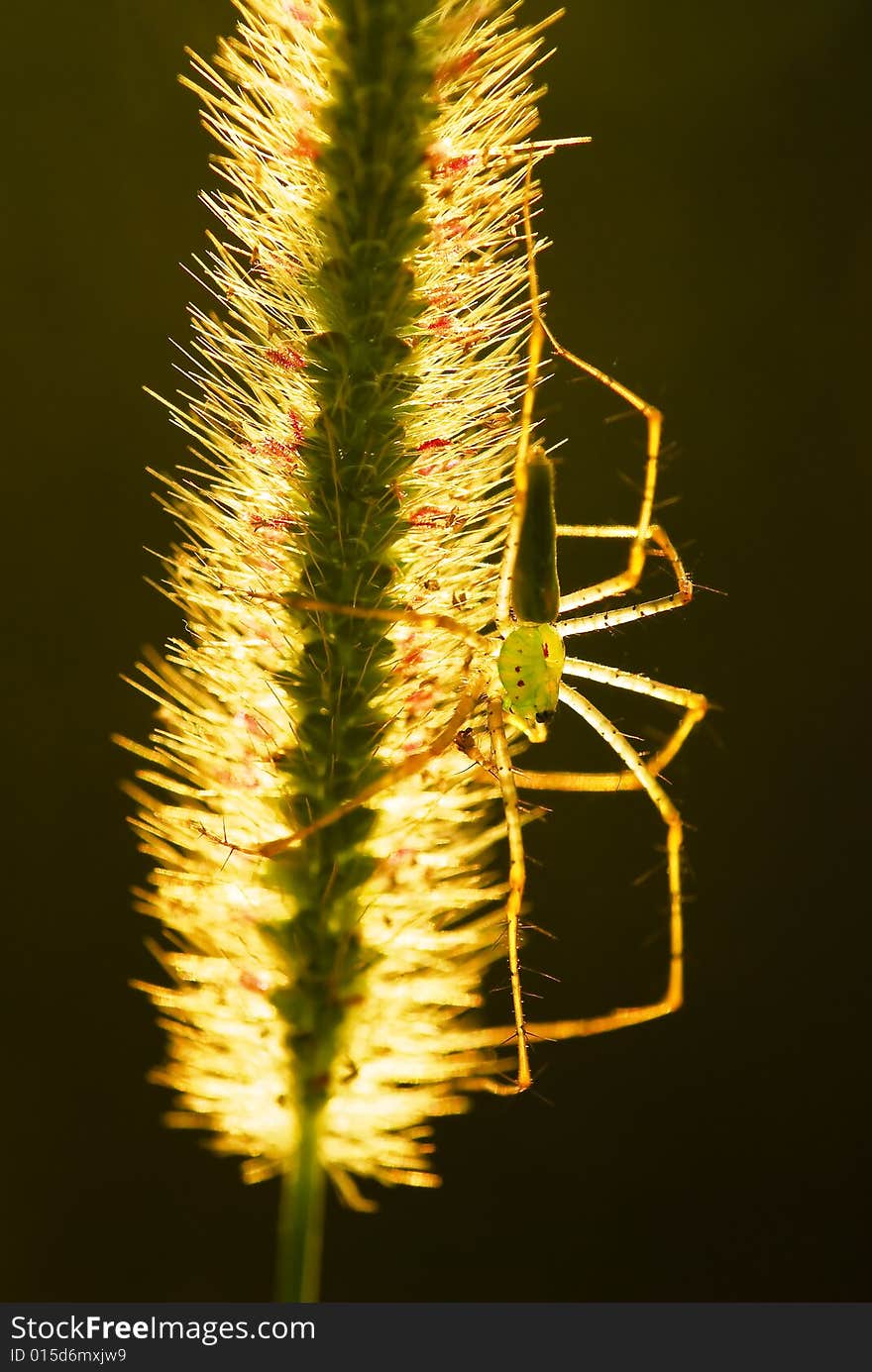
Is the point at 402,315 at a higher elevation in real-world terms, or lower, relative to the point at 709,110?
lower

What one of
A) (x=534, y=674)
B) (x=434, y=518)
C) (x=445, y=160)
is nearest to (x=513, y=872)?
(x=534, y=674)

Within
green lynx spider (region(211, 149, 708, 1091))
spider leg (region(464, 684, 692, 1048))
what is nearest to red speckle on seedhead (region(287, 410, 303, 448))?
green lynx spider (region(211, 149, 708, 1091))

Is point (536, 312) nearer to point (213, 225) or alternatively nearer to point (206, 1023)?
point (206, 1023)

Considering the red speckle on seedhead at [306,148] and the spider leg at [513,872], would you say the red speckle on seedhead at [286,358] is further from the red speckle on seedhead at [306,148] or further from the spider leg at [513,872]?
the spider leg at [513,872]

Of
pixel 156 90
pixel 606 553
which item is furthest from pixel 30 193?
pixel 606 553

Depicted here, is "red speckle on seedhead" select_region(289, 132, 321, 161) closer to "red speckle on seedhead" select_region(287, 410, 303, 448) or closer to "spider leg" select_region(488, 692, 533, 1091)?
"red speckle on seedhead" select_region(287, 410, 303, 448)
